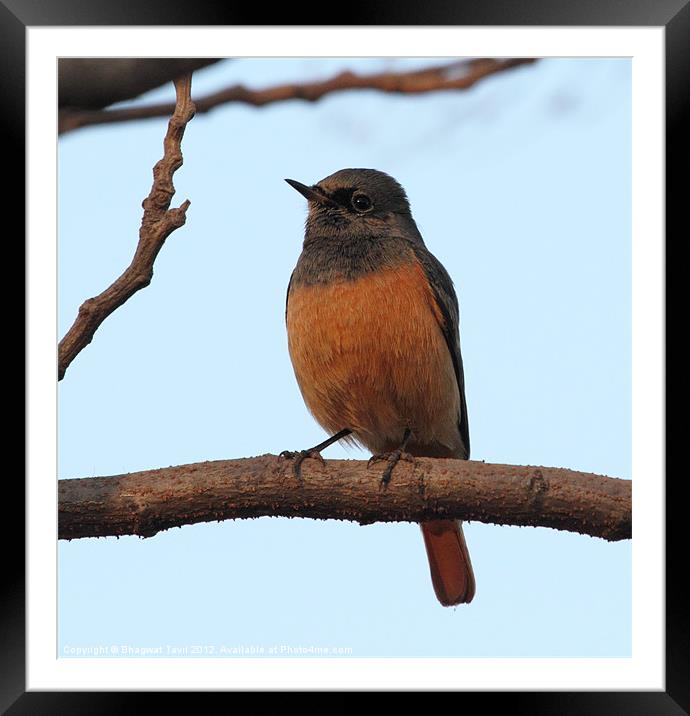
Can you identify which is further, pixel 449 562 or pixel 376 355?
pixel 449 562

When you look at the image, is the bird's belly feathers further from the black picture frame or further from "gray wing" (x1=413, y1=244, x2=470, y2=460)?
the black picture frame

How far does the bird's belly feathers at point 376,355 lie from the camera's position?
5.00 m

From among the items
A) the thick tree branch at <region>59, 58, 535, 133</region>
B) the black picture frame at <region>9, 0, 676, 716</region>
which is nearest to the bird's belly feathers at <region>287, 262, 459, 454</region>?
the thick tree branch at <region>59, 58, 535, 133</region>

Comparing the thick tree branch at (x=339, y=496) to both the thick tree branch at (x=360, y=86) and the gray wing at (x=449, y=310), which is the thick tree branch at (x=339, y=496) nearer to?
the gray wing at (x=449, y=310)

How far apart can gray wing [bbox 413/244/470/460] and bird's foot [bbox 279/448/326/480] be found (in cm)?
138

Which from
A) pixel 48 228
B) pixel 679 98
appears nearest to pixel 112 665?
pixel 48 228

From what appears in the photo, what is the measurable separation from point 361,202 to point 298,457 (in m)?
2.13

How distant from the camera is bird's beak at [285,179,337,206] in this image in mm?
5584

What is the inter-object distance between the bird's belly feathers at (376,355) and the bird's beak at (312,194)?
67 cm

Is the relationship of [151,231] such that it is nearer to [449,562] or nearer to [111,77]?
[111,77]

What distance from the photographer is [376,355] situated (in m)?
4.98

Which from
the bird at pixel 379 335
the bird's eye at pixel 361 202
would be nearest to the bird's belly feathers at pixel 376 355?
the bird at pixel 379 335

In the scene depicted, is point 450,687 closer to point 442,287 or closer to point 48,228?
point 442,287
